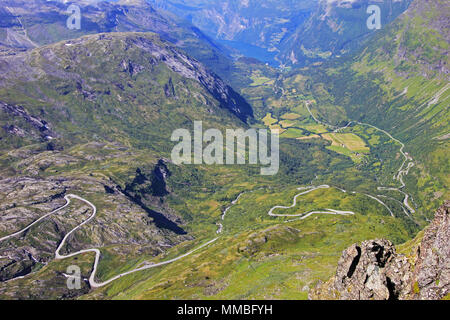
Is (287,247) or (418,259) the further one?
(287,247)
